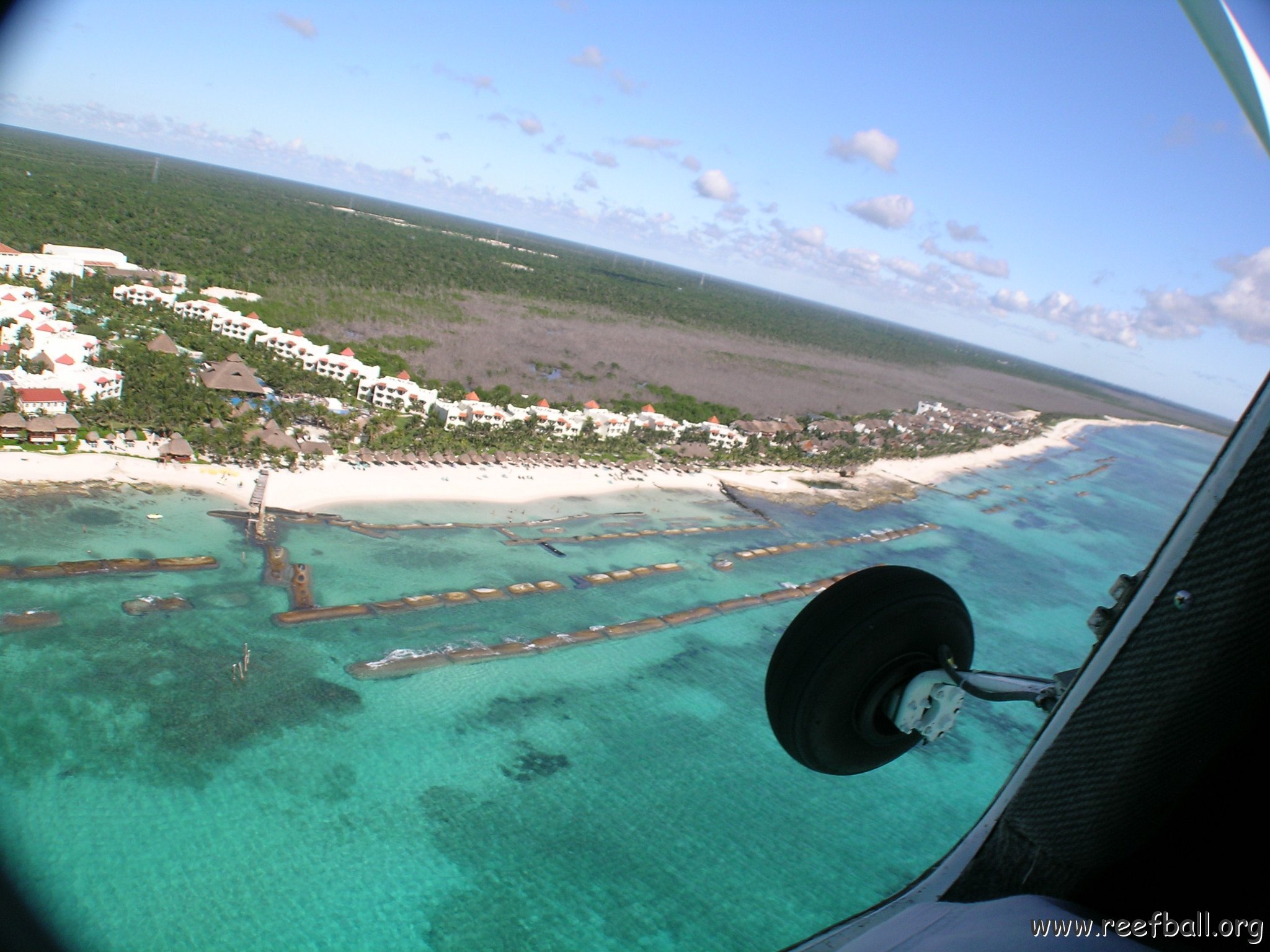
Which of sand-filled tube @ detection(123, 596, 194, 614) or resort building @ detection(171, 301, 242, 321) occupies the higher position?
resort building @ detection(171, 301, 242, 321)

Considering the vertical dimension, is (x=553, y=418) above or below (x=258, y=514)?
above

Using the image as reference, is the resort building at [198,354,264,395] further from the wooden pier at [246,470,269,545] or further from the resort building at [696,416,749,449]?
the resort building at [696,416,749,449]

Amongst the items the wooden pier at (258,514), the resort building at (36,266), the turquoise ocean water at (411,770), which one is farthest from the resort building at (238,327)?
the turquoise ocean water at (411,770)

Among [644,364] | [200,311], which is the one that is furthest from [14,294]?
[644,364]

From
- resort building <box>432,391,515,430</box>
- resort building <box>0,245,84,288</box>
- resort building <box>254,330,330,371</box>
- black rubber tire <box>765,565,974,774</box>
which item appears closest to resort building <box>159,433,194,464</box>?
resort building <box>432,391,515,430</box>

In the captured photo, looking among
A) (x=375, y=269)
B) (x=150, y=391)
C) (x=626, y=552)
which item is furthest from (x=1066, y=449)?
(x=150, y=391)

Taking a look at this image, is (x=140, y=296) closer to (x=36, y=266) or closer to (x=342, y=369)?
(x=36, y=266)
